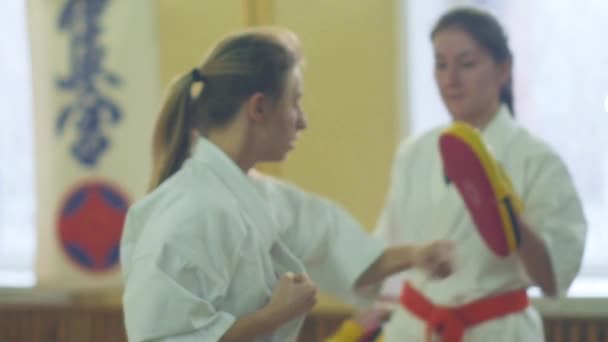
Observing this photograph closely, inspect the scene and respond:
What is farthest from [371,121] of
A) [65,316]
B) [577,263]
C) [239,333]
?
[239,333]

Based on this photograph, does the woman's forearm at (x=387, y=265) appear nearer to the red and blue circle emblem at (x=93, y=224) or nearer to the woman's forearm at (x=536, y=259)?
the woman's forearm at (x=536, y=259)

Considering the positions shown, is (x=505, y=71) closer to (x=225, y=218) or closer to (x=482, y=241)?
(x=482, y=241)

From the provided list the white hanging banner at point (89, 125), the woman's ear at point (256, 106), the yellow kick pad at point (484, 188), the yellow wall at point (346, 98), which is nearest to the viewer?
the woman's ear at point (256, 106)

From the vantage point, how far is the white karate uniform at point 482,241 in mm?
2092

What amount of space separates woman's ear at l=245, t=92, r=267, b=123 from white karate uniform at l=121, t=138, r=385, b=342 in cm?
9

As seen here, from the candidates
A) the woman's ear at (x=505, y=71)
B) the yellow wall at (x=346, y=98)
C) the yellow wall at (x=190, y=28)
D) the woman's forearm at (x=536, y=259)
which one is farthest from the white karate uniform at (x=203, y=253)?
the yellow wall at (x=190, y=28)

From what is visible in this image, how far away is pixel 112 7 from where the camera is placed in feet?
10.8

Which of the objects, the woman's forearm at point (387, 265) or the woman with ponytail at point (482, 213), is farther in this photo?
the woman with ponytail at point (482, 213)

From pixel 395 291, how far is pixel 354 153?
68 centimetres

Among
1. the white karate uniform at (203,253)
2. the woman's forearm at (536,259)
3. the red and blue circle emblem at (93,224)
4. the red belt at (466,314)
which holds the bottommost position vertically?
the red and blue circle emblem at (93,224)

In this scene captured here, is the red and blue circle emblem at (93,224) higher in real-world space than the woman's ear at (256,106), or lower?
lower

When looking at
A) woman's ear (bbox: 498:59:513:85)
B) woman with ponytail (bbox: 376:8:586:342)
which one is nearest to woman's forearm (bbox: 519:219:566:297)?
woman with ponytail (bbox: 376:8:586:342)

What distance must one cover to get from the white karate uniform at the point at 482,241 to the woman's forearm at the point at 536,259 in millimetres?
22

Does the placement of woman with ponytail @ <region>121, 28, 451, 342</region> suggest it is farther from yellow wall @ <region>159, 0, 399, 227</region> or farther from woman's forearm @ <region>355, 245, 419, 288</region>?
yellow wall @ <region>159, 0, 399, 227</region>
